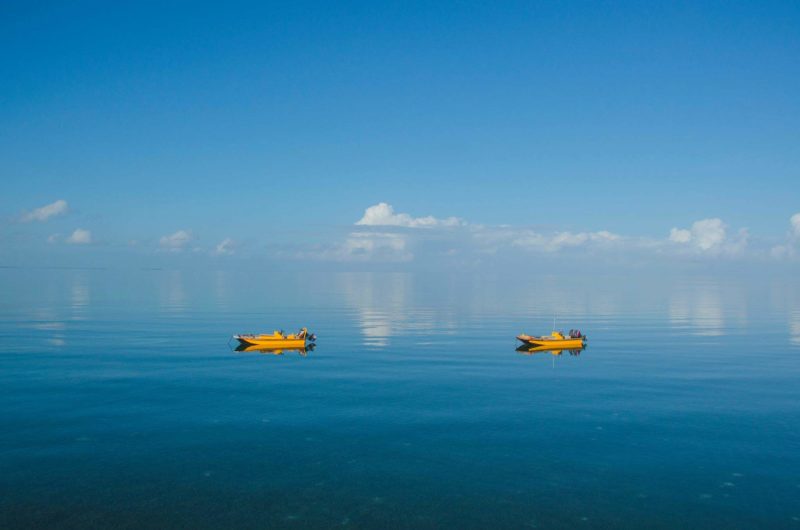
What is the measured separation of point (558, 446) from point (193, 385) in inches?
2095

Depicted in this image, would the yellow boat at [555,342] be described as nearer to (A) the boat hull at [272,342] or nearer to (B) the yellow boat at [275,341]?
(B) the yellow boat at [275,341]

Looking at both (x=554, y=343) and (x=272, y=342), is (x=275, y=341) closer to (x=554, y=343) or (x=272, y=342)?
(x=272, y=342)

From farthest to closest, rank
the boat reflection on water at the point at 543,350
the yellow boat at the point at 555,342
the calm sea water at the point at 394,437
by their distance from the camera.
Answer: the yellow boat at the point at 555,342, the boat reflection on water at the point at 543,350, the calm sea water at the point at 394,437

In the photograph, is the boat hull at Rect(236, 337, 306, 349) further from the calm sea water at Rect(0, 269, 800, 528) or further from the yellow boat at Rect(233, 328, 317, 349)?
the calm sea water at Rect(0, 269, 800, 528)

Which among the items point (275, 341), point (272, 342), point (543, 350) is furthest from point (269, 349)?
point (543, 350)

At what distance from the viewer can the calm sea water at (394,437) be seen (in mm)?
42688

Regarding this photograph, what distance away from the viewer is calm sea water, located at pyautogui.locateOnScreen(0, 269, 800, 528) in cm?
4269

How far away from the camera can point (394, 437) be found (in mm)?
58938

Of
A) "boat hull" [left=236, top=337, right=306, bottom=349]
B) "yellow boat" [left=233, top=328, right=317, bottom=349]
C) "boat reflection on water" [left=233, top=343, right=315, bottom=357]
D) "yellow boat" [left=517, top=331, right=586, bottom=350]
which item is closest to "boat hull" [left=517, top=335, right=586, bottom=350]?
"yellow boat" [left=517, top=331, right=586, bottom=350]

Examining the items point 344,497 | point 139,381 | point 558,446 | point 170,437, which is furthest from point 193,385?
point 558,446

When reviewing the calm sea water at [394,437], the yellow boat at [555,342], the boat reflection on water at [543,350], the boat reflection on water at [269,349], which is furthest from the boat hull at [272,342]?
the yellow boat at [555,342]

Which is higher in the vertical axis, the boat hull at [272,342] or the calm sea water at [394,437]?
the boat hull at [272,342]

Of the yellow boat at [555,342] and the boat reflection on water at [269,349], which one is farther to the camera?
the yellow boat at [555,342]

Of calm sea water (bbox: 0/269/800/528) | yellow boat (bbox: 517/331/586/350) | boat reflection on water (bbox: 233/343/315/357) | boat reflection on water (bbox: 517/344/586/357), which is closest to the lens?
calm sea water (bbox: 0/269/800/528)
